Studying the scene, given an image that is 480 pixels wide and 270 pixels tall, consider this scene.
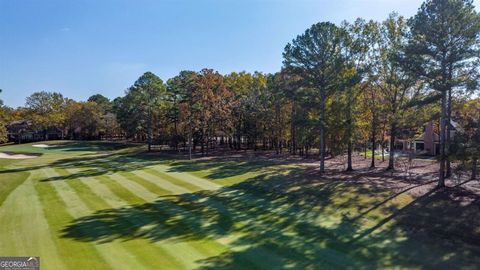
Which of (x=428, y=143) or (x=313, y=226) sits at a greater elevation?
(x=428, y=143)

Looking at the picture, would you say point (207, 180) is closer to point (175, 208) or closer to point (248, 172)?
point (248, 172)

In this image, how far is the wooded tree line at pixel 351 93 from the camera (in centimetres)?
1894

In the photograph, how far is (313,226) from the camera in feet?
48.5

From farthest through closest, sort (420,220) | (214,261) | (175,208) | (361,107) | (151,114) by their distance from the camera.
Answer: (151,114)
(361,107)
(175,208)
(420,220)
(214,261)

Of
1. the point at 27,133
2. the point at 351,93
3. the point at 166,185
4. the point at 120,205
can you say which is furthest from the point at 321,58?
the point at 27,133

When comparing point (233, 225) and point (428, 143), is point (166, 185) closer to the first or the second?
point (233, 225)

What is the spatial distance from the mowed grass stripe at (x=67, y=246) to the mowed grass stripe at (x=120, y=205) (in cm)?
118

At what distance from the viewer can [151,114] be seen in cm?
5216

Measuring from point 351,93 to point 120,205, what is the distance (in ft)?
66.1

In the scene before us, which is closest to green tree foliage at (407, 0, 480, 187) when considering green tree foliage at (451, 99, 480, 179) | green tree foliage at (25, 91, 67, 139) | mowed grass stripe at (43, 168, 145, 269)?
green tree foliage at (451, 99, 480, 179)

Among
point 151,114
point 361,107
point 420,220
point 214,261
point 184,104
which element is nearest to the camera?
point 214,261

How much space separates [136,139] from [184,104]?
4615 cm

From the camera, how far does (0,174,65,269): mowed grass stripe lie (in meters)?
11.3

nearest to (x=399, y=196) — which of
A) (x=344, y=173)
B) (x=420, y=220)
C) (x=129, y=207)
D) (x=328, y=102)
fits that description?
(x=420, y=220)
